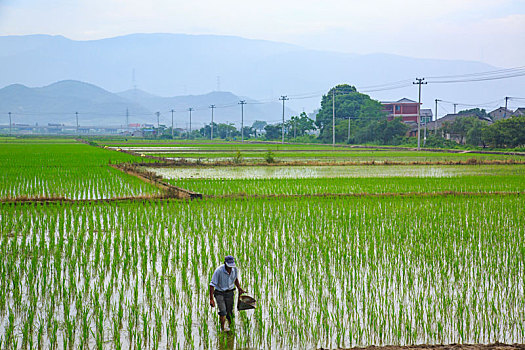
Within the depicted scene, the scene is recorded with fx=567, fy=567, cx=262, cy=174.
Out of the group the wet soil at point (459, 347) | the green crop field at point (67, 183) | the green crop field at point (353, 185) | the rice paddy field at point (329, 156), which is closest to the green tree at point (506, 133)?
the rice paddy field at point (329, 156)

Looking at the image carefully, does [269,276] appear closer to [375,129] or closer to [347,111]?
[375,129]

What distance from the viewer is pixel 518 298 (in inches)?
205

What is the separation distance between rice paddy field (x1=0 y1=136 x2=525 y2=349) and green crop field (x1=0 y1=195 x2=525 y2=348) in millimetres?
22

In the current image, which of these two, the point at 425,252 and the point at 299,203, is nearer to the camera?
the point at 425,252

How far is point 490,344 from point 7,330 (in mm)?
3512

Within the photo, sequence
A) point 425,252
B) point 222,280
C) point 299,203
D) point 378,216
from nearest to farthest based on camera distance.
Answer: point 222,280
point 425,252
point 378,216
point 299,203

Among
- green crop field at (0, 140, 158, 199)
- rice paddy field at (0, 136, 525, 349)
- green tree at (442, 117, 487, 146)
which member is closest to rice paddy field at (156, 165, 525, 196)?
green crop field at (0, 140, 158, 199)

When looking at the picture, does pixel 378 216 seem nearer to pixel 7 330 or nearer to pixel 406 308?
pixel 406 308

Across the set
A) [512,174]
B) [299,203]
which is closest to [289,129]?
[512,174]

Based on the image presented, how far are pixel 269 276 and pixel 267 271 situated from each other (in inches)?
7.0

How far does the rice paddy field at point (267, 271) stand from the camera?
437cm

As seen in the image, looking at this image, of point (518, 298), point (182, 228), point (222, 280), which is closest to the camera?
point (222, 280)

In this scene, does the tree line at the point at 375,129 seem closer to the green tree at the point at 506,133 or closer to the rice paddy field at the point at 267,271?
the green tree at the point at 506,133

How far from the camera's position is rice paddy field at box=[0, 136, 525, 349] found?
4367 millimetres
